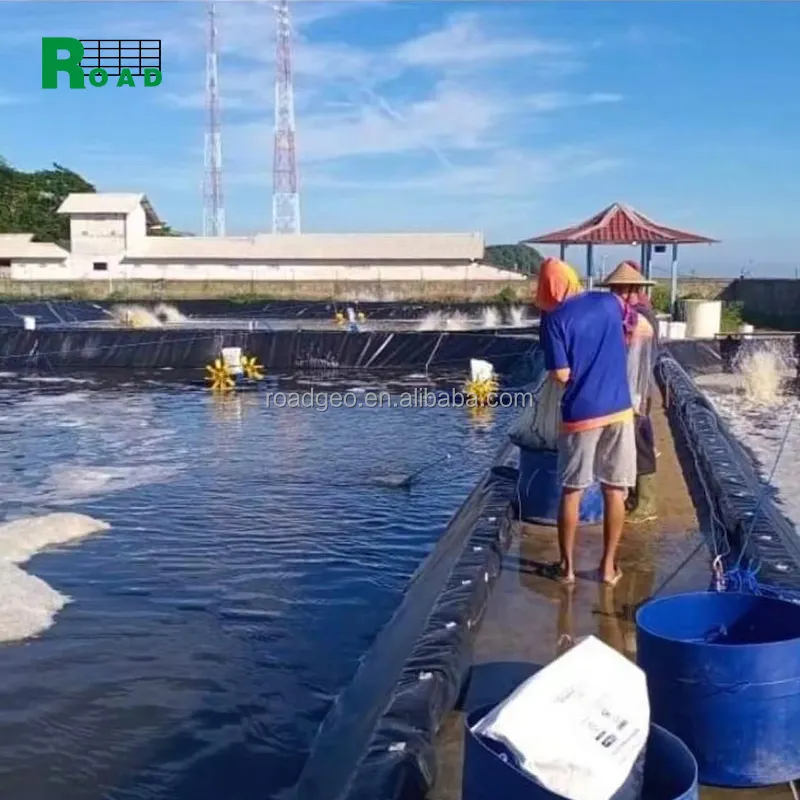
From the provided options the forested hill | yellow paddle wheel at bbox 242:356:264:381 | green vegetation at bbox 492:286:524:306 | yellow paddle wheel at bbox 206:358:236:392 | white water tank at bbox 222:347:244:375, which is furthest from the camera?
the forested hill

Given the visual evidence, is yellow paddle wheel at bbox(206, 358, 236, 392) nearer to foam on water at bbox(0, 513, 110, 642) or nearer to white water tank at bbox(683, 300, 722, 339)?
white water tank at bbox(683, 300, 722, 339)

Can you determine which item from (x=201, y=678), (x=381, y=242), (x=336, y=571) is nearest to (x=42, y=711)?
(x=201, y=678)

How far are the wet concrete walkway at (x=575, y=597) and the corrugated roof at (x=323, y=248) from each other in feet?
145

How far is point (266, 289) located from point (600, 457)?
Answer: 42998 millimetres

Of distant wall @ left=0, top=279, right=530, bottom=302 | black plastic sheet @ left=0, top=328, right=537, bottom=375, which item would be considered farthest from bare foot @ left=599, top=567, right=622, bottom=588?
distant wall @ left=0, top=279, right=530, bottom=302

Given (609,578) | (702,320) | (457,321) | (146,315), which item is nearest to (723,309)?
(702,320)

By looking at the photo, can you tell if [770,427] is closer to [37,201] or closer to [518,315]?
[518,315]

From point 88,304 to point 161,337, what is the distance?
13.1 metres

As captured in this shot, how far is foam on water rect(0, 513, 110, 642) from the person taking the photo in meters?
6.70

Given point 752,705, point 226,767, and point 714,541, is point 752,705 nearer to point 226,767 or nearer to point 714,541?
point 226,767

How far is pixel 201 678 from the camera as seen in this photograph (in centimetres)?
593

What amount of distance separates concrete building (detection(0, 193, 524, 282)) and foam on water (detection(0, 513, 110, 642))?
3936 cm

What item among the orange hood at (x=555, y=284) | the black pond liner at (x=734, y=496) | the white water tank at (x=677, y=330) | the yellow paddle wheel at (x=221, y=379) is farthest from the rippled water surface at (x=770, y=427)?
the yellow paddle wheel at (x=221, y=379)

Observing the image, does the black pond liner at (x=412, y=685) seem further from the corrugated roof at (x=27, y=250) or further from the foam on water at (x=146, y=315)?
the corrugated roof at (x=27, y=250)
